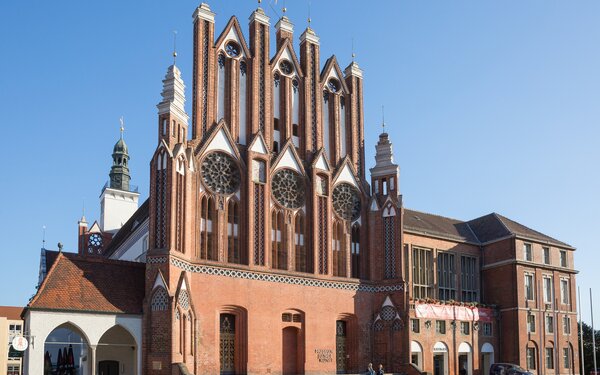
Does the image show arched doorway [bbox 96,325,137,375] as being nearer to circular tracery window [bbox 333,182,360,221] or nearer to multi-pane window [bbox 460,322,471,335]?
circular tracery window [bbox 333,182,360,221]

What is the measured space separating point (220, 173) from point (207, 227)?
3323 millimetres

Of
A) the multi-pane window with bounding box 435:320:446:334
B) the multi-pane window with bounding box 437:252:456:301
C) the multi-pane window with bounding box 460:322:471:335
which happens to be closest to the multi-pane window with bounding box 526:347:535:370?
the multi-pane window with bounding box 460:322:471:335

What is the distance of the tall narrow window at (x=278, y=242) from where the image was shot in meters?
42.9

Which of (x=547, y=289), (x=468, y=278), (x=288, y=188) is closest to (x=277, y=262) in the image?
(x=288, y=188)

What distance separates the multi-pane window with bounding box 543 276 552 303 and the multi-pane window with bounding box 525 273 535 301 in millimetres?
1933

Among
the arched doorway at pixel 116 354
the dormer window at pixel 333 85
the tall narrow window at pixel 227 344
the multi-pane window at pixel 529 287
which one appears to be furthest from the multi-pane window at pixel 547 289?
the arched doorway at pixel 116 354

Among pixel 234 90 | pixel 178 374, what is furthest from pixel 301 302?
pixel 234 90

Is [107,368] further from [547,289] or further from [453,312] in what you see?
[547,289]

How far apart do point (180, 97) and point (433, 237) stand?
2378cm

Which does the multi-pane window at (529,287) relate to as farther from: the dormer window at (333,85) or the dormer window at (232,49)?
the dormer window at (232,49)

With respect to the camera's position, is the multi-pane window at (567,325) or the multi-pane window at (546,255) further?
the multi-pane window at (567,325)

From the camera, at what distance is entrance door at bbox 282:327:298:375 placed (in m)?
42.5

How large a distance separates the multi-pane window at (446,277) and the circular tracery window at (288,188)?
15229mm

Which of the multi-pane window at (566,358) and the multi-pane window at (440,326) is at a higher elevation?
the multi-pane window at (440,326)
